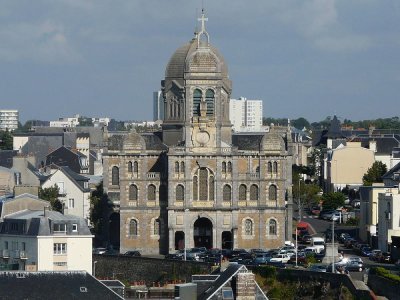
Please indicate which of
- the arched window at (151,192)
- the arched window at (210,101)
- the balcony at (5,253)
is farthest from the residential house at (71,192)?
the balcony at (5,253)

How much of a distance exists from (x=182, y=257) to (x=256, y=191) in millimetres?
10742

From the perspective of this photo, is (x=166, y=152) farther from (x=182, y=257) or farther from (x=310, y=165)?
(x=310, y=165)

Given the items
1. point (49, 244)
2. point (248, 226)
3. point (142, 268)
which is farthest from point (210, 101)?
point (49, 244)

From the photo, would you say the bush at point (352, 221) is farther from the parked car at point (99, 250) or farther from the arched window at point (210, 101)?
the parked car at point (99, 250)

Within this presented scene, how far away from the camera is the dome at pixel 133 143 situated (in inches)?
4680

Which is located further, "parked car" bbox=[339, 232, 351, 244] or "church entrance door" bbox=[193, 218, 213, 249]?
"church entrance door" bbox=[193, 218, 213, 249]

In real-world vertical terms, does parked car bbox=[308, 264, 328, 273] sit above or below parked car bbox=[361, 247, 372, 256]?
below

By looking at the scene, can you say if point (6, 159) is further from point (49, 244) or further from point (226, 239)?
point (49, 244)

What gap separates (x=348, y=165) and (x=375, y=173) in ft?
56.7

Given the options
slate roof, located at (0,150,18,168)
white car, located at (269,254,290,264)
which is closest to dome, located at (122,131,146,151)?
white car, located at (269,254,290,264)

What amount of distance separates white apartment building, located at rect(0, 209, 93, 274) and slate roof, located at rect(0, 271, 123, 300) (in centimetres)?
2025

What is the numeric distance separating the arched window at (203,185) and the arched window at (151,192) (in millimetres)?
2556

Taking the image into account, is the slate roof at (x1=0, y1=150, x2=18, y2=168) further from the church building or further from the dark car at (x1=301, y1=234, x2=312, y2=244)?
the dark car at (x1=301, y1=234, x2=312, y2=244)

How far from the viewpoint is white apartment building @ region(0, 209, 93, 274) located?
302 ft
